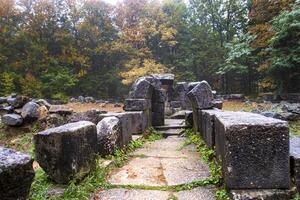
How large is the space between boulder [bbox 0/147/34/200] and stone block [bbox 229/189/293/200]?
1886mm

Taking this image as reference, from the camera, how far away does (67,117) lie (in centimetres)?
963

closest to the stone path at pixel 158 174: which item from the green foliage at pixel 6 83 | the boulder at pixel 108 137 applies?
the boulder at pixel 108 137

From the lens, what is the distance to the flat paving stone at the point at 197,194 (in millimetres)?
3275

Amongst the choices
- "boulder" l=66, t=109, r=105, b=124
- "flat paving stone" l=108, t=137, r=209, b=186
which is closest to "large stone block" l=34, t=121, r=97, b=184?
"flat paving stone" l=108, t=137, r=209, b=186

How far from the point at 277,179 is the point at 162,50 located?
82.4 feet

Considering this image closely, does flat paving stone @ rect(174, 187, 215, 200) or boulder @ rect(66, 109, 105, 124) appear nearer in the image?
flat paving stone @ rect(174, 187, 215, 200)

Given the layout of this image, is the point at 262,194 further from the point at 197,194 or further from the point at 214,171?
the point at 214,171

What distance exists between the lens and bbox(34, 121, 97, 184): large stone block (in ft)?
11.0

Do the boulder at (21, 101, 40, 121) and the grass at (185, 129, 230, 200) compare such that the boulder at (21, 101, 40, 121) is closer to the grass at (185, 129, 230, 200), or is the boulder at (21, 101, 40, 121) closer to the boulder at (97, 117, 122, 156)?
the boulder at (97, 117, 122, 156)

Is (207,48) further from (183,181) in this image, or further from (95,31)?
(183,181)

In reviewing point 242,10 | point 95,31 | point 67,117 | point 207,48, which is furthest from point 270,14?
point 67,117

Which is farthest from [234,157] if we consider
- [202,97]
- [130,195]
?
Result: [202,97]

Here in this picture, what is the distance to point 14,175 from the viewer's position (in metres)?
2.38

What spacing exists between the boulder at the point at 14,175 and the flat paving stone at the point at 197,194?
1586mm
